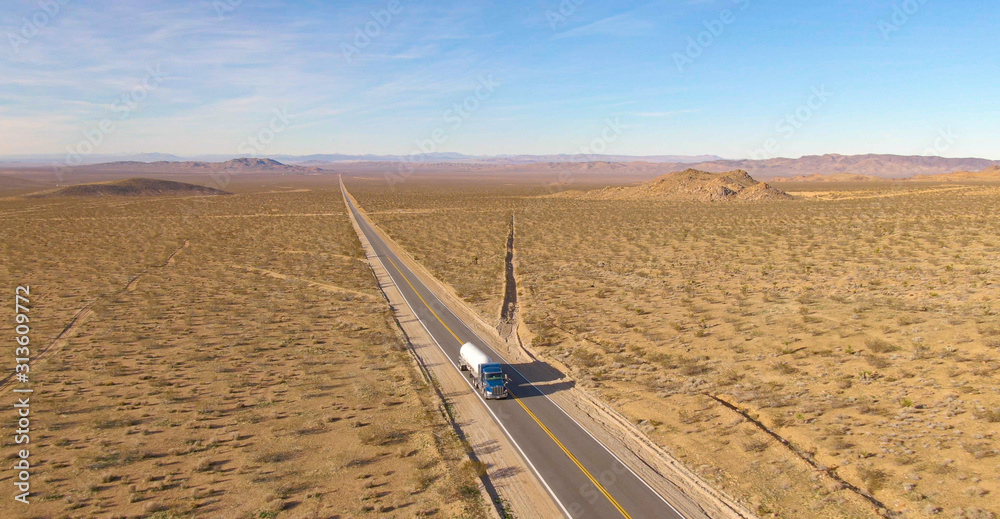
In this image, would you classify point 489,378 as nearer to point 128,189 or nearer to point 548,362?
point 548,362

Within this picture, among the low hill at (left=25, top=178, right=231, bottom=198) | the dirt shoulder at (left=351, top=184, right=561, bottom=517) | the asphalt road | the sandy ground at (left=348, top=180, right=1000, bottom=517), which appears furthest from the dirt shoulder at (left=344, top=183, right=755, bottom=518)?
the low hill at (left=25, top=178, right=231, bottom=198)

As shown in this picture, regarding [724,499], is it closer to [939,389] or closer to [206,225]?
[939,389]

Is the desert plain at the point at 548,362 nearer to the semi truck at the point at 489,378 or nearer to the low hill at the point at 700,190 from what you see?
the semi truck at the point at 489,378

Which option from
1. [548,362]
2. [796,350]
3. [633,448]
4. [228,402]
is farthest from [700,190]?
[228,402]

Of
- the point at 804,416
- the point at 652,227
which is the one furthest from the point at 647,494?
the point at 652,227

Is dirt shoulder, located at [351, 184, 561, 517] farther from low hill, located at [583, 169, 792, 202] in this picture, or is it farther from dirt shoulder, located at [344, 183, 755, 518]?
low hill, located at [583, 169, 792, 202]
